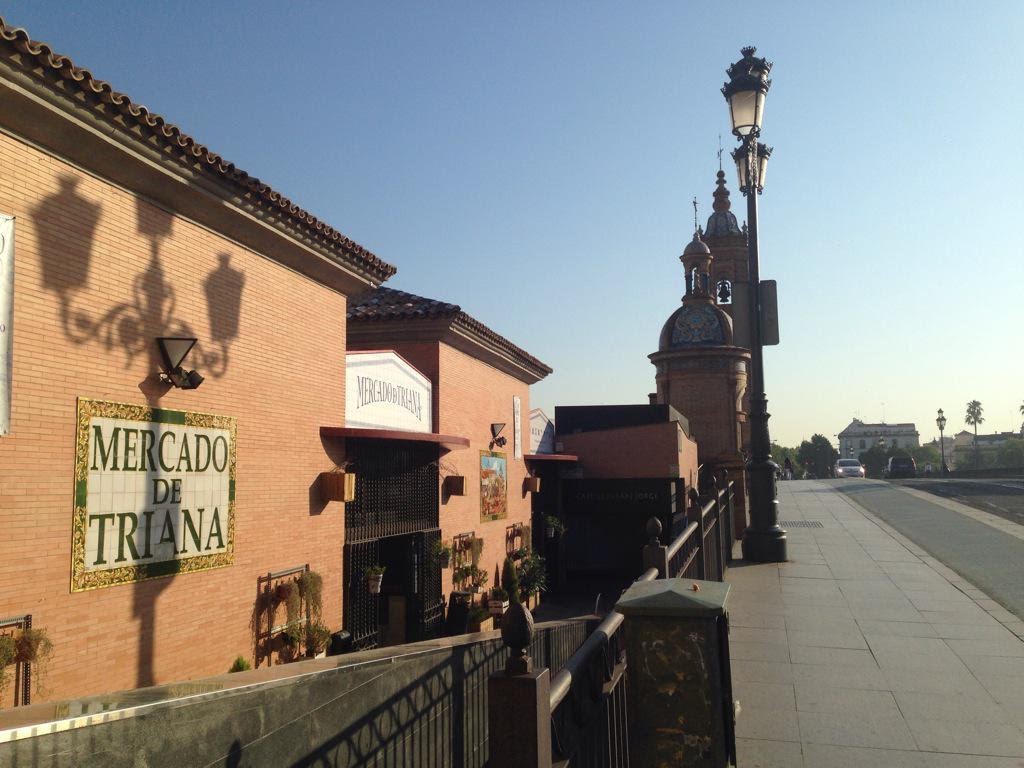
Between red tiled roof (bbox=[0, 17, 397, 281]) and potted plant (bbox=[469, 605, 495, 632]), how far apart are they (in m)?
8.63

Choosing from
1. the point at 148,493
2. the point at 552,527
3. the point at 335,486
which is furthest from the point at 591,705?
the point at 552,527

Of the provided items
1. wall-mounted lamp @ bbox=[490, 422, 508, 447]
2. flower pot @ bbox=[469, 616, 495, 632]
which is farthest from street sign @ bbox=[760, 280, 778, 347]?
flower pot @ bbox=[469, 616, 495, 632]

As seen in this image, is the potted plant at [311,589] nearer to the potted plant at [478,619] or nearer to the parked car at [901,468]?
the potted plant at [478,619]

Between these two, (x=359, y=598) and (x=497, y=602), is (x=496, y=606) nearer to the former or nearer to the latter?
(x=497, y=602)

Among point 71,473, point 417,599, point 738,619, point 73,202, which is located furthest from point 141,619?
point 417,599

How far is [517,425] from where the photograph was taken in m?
20.2

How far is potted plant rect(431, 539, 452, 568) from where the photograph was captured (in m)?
14.3

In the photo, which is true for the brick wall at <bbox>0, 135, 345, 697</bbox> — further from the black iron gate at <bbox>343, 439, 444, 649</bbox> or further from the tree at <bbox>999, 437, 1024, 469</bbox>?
the tree at <bbox>999, 437, 1024, 469</bbox>

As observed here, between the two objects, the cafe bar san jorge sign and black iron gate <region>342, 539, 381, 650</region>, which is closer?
the cafe bar san jorge sign

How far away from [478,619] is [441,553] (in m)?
2.11

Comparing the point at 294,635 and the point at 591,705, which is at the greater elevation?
the point at 591,705

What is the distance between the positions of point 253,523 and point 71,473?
2675 mm

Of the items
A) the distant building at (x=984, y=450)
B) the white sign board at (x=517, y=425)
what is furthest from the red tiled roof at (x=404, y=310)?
the distant building at (x=984, y=450)

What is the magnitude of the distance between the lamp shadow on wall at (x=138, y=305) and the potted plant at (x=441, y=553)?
6.61m
